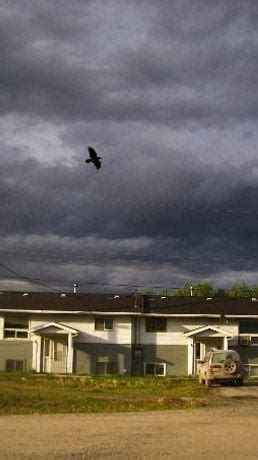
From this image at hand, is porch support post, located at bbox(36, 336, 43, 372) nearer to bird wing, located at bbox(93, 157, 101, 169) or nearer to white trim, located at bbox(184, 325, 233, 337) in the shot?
white trim, located at bbox(184, 325, 233, 337)

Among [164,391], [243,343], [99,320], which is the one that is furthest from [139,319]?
[164,391]

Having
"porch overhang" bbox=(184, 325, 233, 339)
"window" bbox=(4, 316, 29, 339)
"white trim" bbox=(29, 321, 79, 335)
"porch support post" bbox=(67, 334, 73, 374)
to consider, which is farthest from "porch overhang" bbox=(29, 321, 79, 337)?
"porch overhang" bbox=(184, 325, 233, 339)

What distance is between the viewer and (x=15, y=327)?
50531 millimetres

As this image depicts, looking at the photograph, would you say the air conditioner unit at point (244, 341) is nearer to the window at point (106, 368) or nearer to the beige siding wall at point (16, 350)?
the window at point (106, 368)

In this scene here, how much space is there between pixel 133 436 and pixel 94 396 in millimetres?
11719

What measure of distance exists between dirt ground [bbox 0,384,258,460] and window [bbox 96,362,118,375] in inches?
1114

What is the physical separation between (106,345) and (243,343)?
29.6ft

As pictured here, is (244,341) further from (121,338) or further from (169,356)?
(121,338)

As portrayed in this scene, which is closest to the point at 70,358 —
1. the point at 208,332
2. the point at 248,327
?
the point at 208,332

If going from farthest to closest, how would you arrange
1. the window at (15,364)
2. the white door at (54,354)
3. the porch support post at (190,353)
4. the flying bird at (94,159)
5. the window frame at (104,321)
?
the window frame at (104,321) → the window at (15,364) → the white door at (54,354) → the porch support post at (190,353) → the flying bird at (94,159)

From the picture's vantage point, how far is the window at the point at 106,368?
161ft

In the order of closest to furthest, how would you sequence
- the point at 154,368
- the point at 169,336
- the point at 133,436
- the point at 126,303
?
the point at 133,436 < the point at 154,368 < the point at 169,336 < the point at 126,303

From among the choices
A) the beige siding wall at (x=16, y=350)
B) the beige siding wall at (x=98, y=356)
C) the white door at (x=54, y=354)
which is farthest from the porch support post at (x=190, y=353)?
the beige siding wall at (x=16, y=350)

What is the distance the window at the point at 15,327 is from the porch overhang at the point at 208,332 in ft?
35.4
